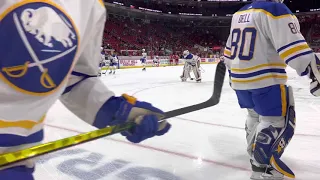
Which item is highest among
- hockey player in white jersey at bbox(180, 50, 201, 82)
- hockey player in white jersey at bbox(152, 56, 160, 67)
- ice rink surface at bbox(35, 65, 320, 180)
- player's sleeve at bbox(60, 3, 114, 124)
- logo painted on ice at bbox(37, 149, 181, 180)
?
player's sleeve at bbox(60, 3, 114, 124)

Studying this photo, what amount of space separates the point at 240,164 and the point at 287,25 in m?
0.91

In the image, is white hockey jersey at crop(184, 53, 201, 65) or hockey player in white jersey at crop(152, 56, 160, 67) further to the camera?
hockey player in white jersey at crop(152, 56, 160, 67)

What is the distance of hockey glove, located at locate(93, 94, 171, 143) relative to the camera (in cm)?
86

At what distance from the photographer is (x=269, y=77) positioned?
1738mm

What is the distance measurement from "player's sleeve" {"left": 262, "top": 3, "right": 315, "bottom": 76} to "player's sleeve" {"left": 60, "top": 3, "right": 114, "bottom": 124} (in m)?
1.08

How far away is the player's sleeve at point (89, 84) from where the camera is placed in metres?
0.83

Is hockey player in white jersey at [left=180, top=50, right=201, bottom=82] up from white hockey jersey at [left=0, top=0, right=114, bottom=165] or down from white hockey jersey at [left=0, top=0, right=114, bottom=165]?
down

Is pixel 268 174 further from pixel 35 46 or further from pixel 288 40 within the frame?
pixel 35 46

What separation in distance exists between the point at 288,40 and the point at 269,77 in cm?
23

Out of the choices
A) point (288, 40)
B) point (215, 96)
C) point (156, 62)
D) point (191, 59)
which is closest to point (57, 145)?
point (215, 96)

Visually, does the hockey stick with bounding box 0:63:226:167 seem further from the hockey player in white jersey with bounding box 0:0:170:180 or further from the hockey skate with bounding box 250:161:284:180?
the hockey skate with bounding box 250:161:284:180

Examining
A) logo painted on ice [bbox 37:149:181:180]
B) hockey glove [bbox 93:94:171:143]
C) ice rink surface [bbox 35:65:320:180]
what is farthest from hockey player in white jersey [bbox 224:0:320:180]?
hockey glove [bbox 93:94:171:143]

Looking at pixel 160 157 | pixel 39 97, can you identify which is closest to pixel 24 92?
pixel 39 97

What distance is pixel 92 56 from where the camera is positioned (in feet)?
2.81
